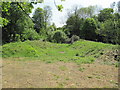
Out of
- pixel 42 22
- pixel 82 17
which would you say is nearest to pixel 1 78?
pixel 42 22

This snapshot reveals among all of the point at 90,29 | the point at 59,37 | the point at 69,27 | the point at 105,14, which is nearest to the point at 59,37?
the point at 59,37

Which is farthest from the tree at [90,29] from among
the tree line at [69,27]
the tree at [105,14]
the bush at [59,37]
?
the tree at [105,14]

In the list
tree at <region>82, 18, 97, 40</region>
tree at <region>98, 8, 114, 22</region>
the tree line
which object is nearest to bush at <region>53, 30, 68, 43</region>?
the tree line

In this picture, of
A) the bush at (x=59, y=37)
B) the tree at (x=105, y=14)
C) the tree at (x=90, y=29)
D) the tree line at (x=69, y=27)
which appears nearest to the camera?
the tree line at (x=69, y=27)

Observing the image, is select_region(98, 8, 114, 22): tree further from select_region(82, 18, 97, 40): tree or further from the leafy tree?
the leafy tree

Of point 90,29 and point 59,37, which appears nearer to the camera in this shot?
point 59,37

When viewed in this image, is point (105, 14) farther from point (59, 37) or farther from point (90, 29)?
point (59, 37)

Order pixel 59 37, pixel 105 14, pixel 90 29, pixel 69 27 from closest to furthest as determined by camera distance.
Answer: pixel 59 37
pixel 90 29
pixel 105 14
pixel 69 27

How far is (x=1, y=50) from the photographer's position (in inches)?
→ 478

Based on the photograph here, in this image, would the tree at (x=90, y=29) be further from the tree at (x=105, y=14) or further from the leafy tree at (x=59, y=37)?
the tree at (x=105, y=14)

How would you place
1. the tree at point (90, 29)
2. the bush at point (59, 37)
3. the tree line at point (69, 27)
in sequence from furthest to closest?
the tree at point (90, 29) → the bush at point (59, 37) → the tree line at point (69, 27)

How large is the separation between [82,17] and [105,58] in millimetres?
36279

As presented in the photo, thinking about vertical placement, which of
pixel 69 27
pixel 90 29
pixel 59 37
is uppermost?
pixel 69 27

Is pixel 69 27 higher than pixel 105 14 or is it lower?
lower
